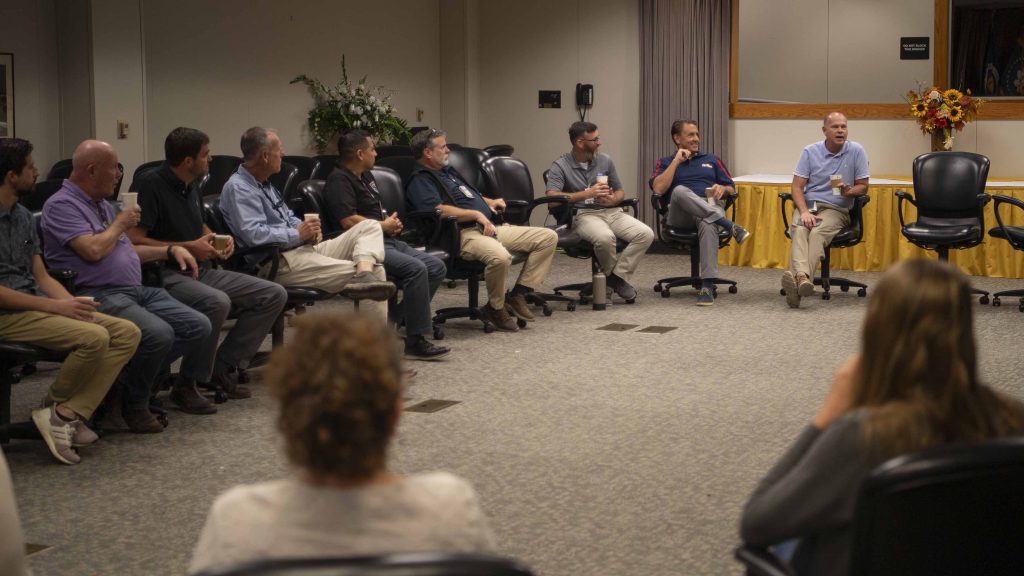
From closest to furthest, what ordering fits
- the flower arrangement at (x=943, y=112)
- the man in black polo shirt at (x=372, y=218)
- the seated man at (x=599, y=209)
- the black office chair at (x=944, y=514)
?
the black office chair at (x=944, y=514)
the man in black polo shirt at (x=372, y=218)
the seated man at (x=599, y=209)
the flower arrangement at (x=943, y=112)

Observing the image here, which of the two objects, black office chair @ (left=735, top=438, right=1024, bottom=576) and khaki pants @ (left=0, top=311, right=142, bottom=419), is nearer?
black office chair @ (left=735, top=438, right=1024, bottom=576)

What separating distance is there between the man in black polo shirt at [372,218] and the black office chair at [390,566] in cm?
505

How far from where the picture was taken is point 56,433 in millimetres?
4512

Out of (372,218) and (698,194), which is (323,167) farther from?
(698,194)

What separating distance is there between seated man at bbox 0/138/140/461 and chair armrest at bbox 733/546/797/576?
3044 millimetres

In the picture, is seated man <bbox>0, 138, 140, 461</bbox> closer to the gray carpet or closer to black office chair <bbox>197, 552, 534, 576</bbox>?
the gray carpet

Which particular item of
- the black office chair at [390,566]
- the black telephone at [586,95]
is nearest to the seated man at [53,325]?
the black office chair at [390,566]

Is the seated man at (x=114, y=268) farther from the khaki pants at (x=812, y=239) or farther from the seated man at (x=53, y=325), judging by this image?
the khaki pants at (x=812, y=239)

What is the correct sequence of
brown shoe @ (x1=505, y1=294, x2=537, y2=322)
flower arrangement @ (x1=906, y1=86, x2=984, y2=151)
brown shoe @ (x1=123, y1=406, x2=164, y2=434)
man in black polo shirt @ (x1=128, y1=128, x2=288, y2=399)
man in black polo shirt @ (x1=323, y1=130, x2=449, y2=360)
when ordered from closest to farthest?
brown shoe @ (x1=123, y1=406, x2=164, y2=434) → man in black polo shirt @ (x1=128, y1=128, x2=288, y2=399) → man in black polo shirt @ (x1=323, y1=130, x2=449, y2=360) → brown shoe @ (x1=505, y1=294, x2=537, y2=322) → flower arrangement @ (x1=906, y1=86, x2=984, y2=151)

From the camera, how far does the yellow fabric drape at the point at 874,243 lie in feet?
30.5

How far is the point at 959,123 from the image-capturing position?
32.2ft

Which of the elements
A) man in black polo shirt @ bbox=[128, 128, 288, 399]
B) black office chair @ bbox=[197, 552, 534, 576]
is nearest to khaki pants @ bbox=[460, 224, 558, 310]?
man in black polo shirt @ bbox=[128, 128, 288, 399]

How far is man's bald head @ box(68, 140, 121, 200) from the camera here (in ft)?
15.7

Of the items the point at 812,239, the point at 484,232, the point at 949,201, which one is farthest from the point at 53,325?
the point at 949,201
